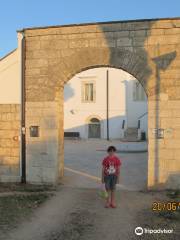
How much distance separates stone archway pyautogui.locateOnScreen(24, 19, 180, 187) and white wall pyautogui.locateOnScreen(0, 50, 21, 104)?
1.08 ft

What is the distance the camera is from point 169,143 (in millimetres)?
10070

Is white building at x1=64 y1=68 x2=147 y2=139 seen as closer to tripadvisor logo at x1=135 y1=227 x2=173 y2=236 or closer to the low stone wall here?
the low stone wall

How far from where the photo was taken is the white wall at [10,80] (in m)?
11.2

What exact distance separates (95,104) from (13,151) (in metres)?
23.8

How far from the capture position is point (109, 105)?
112ft

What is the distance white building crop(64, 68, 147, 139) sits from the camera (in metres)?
34.1

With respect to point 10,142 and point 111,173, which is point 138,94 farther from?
point 111,173

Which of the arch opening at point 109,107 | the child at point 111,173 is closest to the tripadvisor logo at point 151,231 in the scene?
the child at point 111,173

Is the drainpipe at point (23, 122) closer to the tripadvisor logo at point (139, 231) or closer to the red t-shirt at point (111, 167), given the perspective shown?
the red t-shirt at point (111, 167)

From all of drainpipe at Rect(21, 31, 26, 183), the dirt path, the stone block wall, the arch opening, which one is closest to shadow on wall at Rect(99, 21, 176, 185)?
the dirt path

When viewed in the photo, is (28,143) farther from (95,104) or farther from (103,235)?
(95,104)

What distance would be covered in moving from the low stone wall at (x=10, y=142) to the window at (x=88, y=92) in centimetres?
2380
